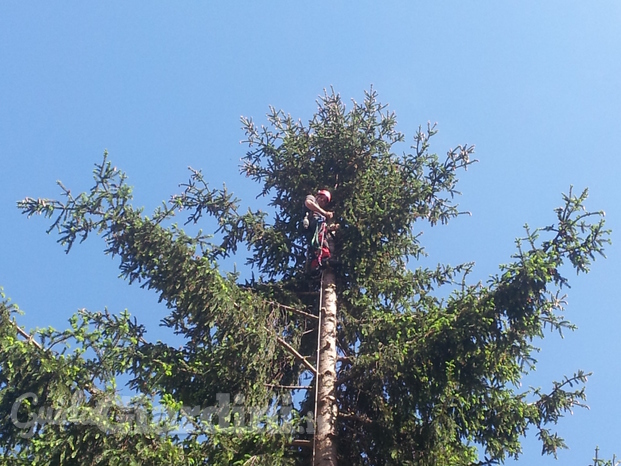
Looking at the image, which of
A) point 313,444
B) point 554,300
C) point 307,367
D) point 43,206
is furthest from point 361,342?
point 43,206

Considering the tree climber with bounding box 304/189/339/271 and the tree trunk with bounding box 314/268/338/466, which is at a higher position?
the tree climber with bounding box 304/189/339/271

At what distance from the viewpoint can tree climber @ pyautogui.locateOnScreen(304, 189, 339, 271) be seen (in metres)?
11.6

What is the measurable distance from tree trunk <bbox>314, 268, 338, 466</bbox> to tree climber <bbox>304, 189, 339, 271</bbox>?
35 cm

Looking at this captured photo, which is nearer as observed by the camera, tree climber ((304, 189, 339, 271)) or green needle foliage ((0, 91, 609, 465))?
green needle foliage ((0, 91, 609, 465))

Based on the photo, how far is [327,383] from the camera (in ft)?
32.4

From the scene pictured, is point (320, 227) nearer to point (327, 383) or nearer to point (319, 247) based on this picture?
point (319, 247)

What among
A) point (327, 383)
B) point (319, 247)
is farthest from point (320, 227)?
point (327, 383)

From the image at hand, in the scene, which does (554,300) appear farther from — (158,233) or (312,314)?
(158,233)

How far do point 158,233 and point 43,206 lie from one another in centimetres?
176

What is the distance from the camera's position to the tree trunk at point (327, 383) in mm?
9094

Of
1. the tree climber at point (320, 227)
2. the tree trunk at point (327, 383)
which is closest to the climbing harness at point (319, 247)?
the tree climber at point (320, 227)

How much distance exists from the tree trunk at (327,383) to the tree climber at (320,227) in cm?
35

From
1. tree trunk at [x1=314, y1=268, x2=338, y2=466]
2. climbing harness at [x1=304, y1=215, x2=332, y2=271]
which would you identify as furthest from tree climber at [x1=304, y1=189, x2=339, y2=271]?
tree trunk at [x1=314, y1=268, x2=338, y2=466]

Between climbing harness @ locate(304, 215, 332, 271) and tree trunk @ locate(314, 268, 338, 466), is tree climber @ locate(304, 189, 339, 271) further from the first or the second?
tree trunk @ locate(314, 268, 338, 466)
